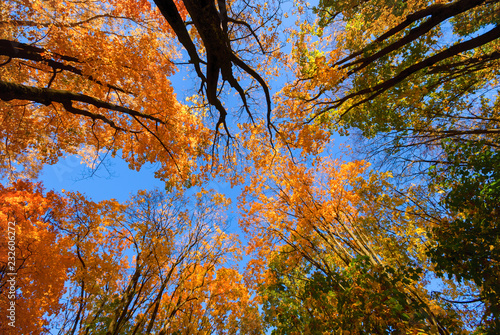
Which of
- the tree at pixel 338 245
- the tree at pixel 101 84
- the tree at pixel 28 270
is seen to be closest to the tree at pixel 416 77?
the tree at pixel 338 245

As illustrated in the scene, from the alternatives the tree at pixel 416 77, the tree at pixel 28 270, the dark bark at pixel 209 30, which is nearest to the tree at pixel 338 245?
the tree at pixel 416 77

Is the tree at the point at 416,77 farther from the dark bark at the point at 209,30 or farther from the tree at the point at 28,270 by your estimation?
the tree at the point at 28,270

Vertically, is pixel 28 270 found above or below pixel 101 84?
below

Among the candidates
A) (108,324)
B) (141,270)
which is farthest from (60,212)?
(108,324)

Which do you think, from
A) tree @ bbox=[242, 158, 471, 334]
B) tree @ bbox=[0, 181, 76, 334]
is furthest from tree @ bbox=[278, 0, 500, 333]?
tree @ bbox=[0, 181, 76, 334]

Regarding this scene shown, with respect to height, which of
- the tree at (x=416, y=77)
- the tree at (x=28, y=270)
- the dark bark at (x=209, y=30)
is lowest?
the tree at (x=28, y=270)

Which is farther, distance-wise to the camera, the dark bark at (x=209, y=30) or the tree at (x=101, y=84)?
the tree at (x=101, y=84)

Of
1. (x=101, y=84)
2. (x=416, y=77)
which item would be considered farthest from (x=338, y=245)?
(x=101, y=84)

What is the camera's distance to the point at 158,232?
6312 mm

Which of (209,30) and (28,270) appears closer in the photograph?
(209,30)

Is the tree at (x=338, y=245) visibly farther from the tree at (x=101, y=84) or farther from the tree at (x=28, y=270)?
the tree at (x=28, y=270)

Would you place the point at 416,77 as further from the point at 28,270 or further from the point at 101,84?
the point at 28,270

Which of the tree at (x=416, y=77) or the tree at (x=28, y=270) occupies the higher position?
the tree at (x=416, y=77)

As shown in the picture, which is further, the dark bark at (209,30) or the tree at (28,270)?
the tree at (28,270)
